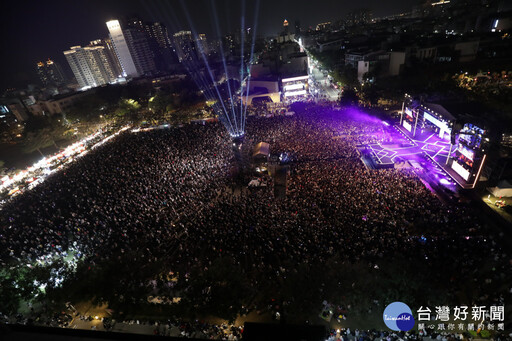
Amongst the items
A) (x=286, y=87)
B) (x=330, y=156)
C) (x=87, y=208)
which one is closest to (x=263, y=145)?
(x=330, y=156)

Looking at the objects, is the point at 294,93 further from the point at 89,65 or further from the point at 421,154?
the point at 89,65

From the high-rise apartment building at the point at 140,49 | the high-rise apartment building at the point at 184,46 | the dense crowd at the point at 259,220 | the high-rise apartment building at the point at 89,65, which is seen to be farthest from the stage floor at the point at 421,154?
the high-rise apartment building at the point at 89,65

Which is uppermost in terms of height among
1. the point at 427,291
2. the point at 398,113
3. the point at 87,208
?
the point at 427,291

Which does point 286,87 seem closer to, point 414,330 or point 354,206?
point 354,206

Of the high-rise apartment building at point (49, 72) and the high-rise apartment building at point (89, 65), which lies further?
the high-rise apartment building at point (49, 72)

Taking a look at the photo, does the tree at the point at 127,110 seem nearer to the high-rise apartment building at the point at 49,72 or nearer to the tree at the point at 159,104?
the tree at the point at 159,104

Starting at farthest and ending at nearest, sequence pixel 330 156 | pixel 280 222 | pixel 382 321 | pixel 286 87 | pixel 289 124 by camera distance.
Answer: pixel 286 87, pixel 289 124, pixel 330 156, pixel 280 222, pixel 382 321
